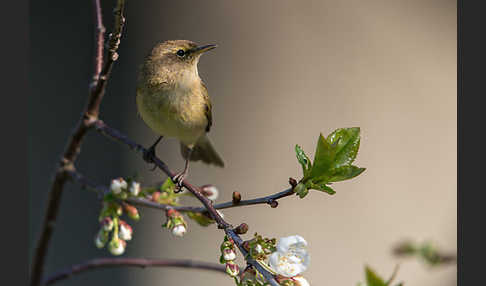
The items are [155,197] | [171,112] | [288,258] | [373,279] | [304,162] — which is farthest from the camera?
[171,112]

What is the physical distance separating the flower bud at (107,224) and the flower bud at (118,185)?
7cm

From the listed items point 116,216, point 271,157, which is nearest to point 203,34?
point 271,157

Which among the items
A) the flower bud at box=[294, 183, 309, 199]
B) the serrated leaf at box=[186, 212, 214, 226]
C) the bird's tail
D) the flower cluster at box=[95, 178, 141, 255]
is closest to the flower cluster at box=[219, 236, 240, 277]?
the flower bud at box=[294, 183, 309, 199]

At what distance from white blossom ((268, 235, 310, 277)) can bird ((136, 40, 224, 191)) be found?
92 centimetres

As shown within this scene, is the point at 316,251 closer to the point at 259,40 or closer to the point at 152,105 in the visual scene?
the point at 259,40

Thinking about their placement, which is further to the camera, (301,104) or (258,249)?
(301,104)

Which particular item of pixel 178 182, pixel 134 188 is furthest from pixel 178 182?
pixel 134 188

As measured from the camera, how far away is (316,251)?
3.15 meters

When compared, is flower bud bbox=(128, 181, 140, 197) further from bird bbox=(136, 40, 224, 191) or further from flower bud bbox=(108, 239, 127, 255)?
bird bbox=(136, 40, 224, 191)

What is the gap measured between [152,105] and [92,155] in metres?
1.62

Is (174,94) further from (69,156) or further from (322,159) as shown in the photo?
(322,159)

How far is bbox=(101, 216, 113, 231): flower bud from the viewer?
3.38ft

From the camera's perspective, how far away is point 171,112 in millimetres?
1646

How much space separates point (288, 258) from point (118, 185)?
0.45 metres
